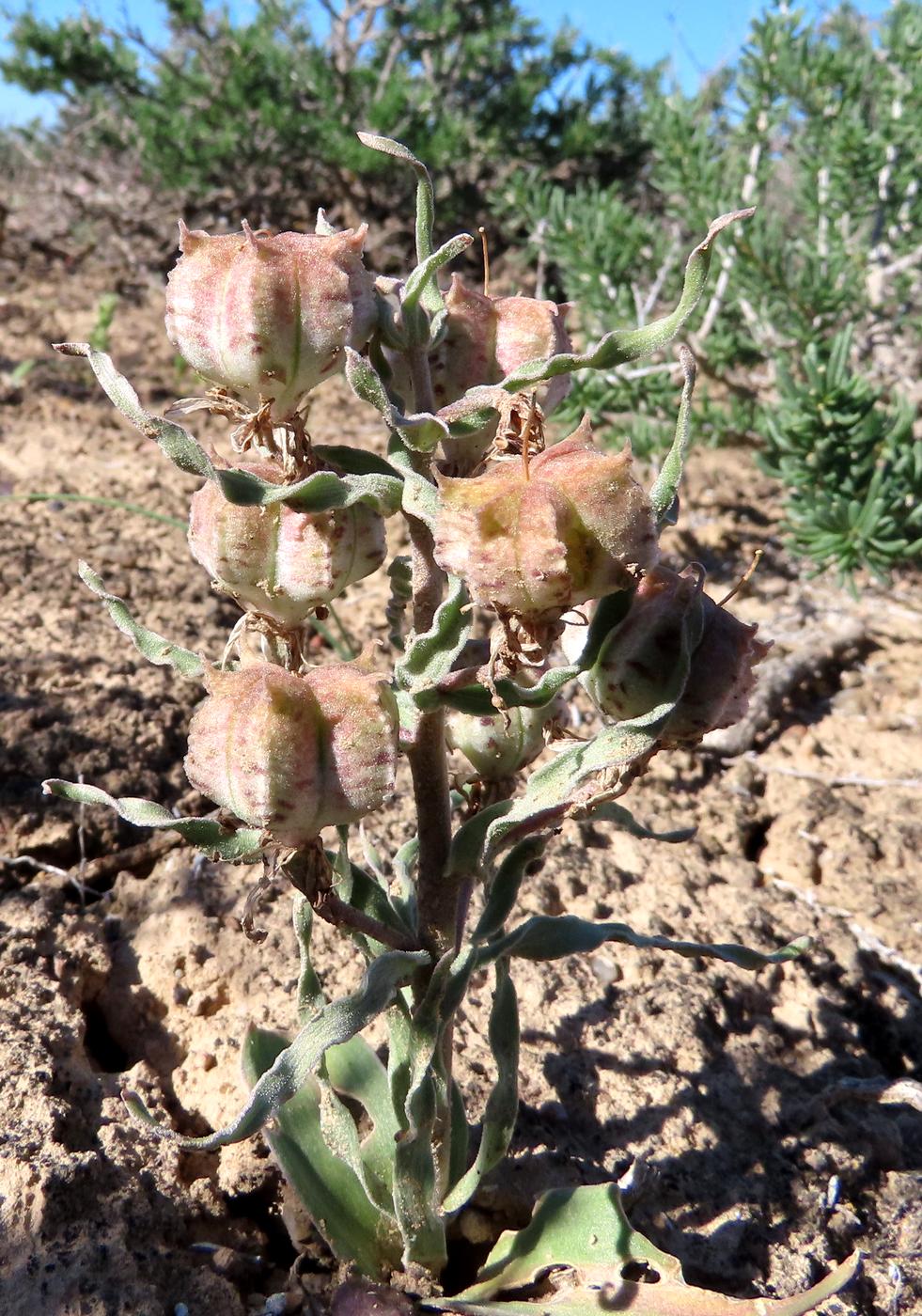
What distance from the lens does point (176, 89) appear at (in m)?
6.87

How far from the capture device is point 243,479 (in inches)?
45.4

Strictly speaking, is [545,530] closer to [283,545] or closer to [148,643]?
[283,545]

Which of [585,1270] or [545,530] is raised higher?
[545,530]

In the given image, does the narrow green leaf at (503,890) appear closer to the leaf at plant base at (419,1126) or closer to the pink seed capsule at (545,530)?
the leaf at plant base at (419,1126)

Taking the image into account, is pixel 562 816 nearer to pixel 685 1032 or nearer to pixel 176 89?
pixel 685 1032

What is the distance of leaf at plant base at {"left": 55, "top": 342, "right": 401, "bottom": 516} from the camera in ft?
3.65

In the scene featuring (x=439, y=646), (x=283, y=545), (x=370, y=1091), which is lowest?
(x=370, y=1091)

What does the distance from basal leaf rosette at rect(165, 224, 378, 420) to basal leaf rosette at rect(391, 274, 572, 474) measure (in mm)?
116

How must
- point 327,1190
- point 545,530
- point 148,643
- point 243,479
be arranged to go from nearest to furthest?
point 545,530 → point 243,479 → point 148,643 → point 327,1190

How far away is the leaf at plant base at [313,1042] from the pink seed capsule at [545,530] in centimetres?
52

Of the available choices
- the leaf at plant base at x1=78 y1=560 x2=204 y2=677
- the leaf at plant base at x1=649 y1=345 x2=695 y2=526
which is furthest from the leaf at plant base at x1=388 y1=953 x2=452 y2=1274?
the leaf at plant base at x1=649 y1=345 x2=695 y2=526

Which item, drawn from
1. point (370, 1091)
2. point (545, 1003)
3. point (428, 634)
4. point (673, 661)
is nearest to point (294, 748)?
point (428, 634)

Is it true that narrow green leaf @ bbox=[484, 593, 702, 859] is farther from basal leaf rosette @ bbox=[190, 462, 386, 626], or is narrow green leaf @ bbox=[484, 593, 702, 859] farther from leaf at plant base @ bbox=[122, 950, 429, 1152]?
basal leaf rosette @ bbox=[190, 462, 386, 626]

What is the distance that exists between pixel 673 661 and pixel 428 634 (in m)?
0.29
